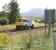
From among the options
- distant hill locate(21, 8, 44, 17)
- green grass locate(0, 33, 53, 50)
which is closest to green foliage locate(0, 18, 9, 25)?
distant hill locate(21, 8, 44, 17)

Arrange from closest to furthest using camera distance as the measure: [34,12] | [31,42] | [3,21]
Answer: [31,42] < [34,12] < [3,21]

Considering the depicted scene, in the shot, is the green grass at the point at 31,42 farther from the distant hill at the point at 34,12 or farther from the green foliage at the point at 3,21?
the green foliage at the point at 3,21

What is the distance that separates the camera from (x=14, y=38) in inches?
238

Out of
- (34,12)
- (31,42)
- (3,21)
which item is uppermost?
(34,12)

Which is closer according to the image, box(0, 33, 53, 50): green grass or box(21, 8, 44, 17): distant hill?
box(0, 33, 53, 50): green grass

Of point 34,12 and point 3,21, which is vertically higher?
point 34,12

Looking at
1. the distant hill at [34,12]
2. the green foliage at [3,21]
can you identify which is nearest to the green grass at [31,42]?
the distant hill at [34,12]

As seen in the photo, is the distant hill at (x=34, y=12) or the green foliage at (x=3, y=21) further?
the green foliage at (x=3, y=21)

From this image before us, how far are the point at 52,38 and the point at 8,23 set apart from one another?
1840 mm

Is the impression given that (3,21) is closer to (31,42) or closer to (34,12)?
(34,12)

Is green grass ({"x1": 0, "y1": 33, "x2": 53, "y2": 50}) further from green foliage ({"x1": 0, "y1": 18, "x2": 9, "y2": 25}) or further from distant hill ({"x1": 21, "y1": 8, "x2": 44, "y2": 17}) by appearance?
green foliage ({"x1": 0, "y1": 18, "x2": 9, "y2": 25})

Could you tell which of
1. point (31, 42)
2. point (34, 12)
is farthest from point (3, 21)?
point (31, 42)

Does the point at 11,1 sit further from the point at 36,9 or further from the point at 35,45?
the point at 35,45

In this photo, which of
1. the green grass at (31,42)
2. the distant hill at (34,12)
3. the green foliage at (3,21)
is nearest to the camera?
the green grass at (31,42)
